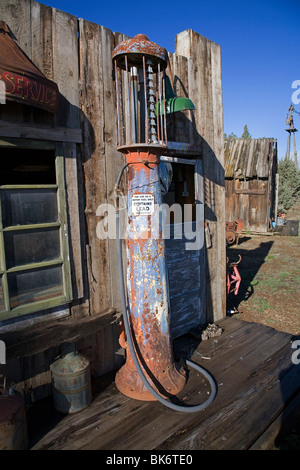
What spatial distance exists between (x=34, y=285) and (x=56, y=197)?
90cm

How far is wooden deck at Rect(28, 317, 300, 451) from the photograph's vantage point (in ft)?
8.68

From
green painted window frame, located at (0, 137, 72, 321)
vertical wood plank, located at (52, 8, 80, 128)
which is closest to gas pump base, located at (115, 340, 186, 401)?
green painted window frame, located at (0, 137, 72, 321)

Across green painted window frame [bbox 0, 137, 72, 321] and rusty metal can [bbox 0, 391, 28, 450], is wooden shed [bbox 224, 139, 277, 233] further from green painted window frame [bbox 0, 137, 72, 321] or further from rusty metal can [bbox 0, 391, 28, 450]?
rusty metal can [bbox 0, 391, 28, 450]

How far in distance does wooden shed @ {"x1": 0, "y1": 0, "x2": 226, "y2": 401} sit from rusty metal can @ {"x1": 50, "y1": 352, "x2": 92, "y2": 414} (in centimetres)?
23

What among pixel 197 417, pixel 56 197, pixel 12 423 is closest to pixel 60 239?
pixel 56 197

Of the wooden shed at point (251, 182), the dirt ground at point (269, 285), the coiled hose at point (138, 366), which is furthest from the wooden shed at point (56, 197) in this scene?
the wooden shed at point (251, 182)

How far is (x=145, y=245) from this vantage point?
10.3ft

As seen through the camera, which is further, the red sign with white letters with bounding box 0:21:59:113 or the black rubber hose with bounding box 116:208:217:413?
the black rubber hose with bounding box 116:208:217:413

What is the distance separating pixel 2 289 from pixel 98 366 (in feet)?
4.67

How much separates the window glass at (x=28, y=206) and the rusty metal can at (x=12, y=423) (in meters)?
1.46

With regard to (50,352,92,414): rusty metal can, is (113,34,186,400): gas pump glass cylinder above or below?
above

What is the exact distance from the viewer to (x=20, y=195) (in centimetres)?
307

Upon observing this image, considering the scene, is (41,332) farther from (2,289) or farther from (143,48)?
(143,48)
